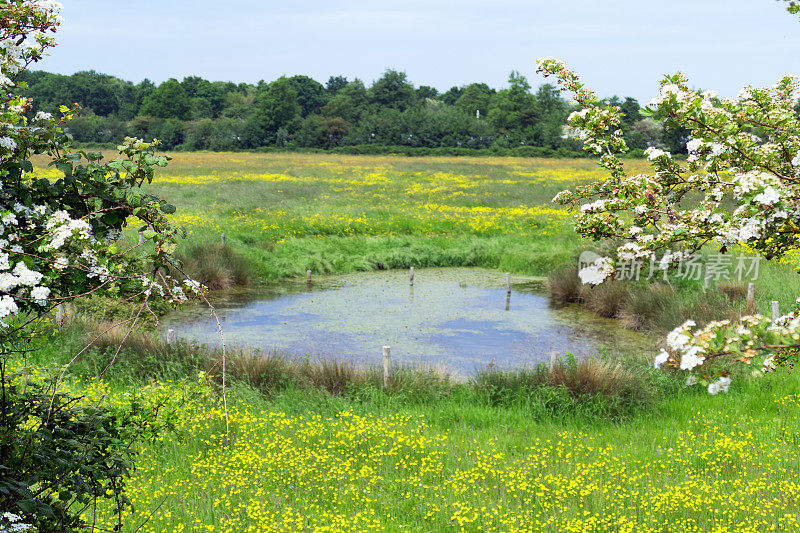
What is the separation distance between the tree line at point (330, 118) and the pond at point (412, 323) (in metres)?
54.9

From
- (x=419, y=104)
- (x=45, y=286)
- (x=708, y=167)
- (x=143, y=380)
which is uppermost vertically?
(x=419, y=104)

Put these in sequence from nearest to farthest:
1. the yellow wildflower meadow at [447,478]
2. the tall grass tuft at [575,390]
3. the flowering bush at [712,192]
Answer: the flowering bush at [712,192] → the yellow wildflower meadow at [447,478] → the tall grass tuft at [575,390]

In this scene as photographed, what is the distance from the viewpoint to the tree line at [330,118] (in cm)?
8331

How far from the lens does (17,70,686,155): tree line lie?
273 ft

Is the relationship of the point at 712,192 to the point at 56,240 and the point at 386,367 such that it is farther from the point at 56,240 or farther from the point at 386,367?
the point at 386,367

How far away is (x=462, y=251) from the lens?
2709 cm

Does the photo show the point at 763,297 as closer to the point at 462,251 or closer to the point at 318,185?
the point at 462,251

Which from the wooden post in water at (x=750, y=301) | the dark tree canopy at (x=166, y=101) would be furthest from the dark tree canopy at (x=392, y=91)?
the wooden post in water at (x=750, y=301)

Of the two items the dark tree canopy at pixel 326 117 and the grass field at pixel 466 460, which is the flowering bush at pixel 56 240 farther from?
the dark tree canopy at pixel 326 117

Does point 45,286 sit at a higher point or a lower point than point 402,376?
higher

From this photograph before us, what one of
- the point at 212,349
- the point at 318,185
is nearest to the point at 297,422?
the point at 212,349

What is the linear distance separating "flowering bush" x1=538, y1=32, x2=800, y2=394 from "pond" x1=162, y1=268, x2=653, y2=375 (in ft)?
24.3

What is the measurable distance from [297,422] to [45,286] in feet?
21.3

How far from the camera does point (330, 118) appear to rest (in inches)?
3595
